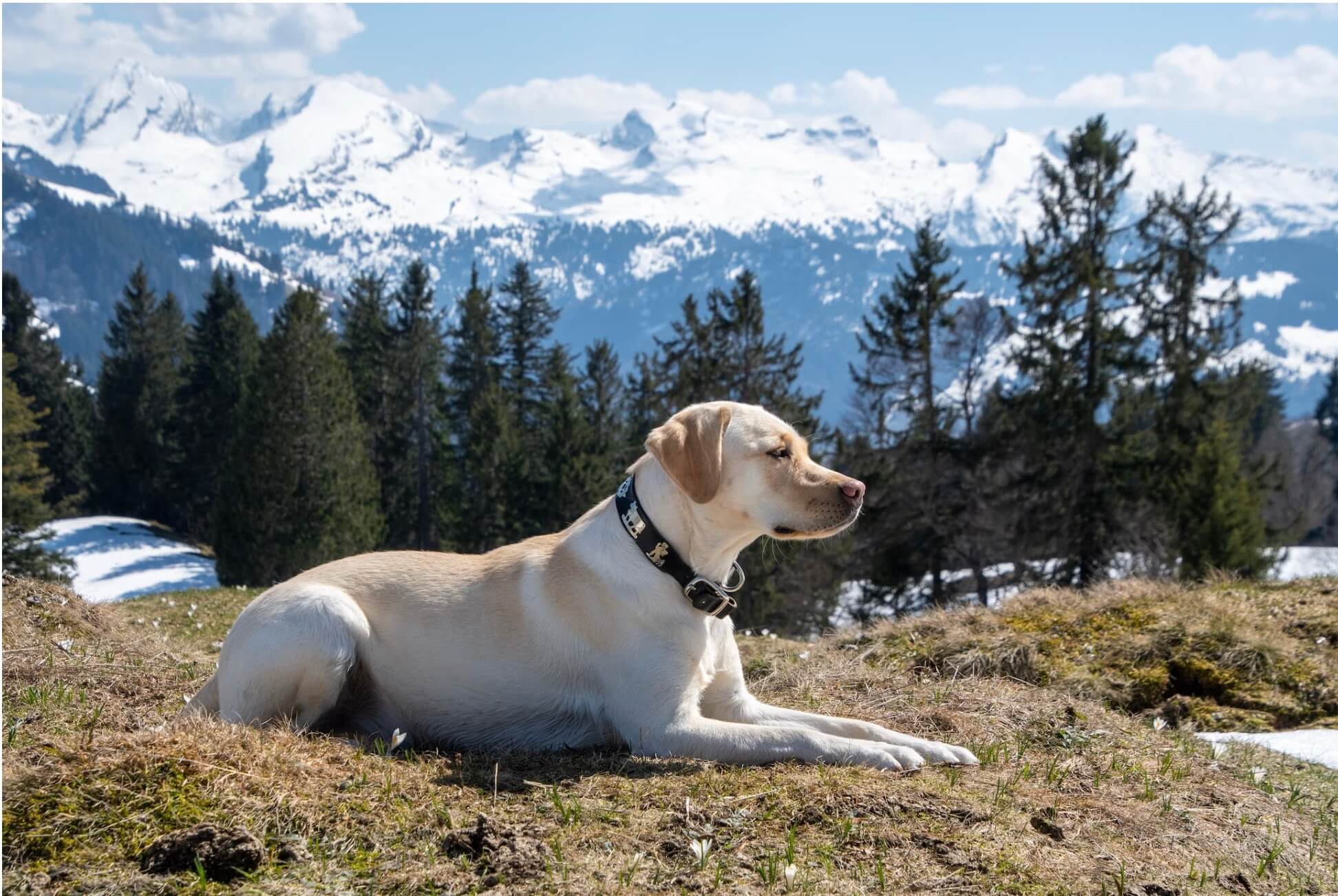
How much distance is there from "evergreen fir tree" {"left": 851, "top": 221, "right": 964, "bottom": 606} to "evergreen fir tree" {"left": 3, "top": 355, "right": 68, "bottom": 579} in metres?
34.6

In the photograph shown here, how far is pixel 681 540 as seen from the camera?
6.04m

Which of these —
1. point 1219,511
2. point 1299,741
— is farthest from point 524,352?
point 1299,741

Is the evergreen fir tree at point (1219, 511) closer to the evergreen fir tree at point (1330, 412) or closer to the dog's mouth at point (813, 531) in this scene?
the dog's mouth at point (813, 531)

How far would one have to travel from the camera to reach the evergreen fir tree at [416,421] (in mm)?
61906

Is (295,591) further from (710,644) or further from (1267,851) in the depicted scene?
(1267,851)

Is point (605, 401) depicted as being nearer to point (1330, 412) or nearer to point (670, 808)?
point (670, 808)

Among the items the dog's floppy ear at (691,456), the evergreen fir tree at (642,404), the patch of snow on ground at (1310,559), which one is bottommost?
the patch of snow on ground at (1310,559)

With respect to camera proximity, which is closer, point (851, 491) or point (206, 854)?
point (206, 854)

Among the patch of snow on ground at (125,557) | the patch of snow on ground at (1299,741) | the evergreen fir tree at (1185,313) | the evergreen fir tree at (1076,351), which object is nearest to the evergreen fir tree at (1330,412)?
the evergreen fir tree at (1185,313)

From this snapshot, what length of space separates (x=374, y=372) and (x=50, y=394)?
29.9m

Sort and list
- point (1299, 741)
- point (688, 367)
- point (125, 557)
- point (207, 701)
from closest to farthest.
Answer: point (207, 701), point (1299, 741), point (688, 367), point (125, 557)

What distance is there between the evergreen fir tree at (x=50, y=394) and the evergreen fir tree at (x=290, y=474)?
28590mm

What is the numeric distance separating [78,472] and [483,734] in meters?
84.8

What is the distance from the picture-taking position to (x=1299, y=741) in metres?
7.26
